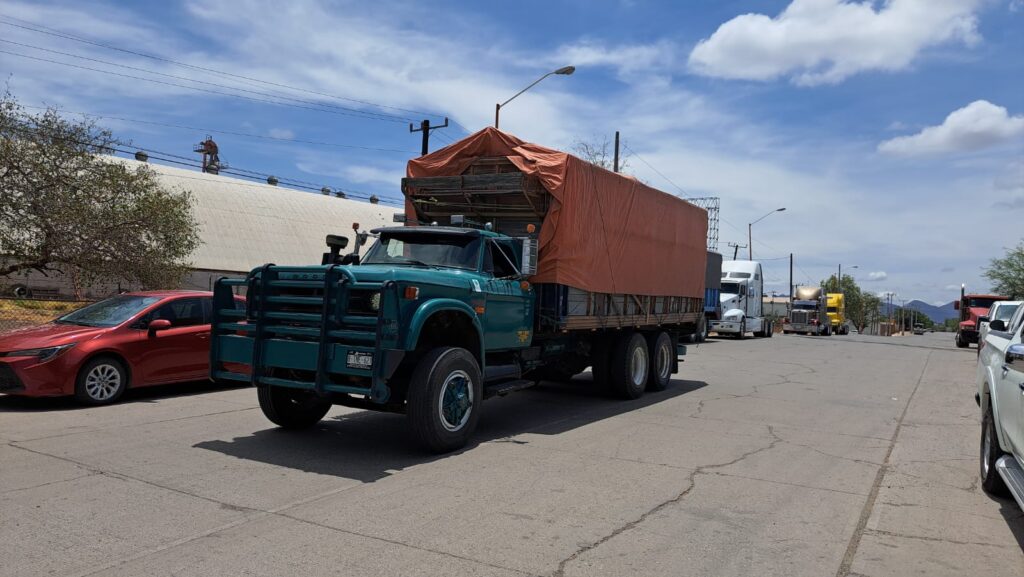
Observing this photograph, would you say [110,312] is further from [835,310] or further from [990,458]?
[835,310]

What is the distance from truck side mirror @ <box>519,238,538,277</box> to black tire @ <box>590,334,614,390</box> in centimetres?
316

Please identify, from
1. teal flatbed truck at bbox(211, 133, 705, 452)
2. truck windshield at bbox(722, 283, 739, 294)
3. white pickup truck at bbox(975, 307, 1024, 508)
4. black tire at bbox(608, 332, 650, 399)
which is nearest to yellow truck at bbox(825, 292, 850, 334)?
truck windshield at bbox(722, 283, 739, 294)

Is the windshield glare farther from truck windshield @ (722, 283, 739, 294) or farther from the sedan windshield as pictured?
the sedan windshield

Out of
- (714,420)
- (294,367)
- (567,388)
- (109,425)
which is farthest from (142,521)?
(567,388)

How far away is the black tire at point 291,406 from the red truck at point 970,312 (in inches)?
1299

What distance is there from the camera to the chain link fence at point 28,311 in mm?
16828

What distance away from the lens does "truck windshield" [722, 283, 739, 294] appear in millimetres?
32625

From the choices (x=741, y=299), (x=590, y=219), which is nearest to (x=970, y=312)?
(x=741, y=299)

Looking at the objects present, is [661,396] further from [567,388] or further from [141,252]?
[141,252]

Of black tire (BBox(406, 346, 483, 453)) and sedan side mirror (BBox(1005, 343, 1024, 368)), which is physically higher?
sedan side mirror (BBox(1005, 343, 1024, 368))

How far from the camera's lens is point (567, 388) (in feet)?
40.9

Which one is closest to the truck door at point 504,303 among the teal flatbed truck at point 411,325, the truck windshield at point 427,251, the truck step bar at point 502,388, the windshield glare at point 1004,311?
the teal flatbed truck at point 411,325

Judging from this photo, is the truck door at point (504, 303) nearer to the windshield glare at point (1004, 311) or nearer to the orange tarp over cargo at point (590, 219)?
the orange tarp over cargo at point (590, 219)

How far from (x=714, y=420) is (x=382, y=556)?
6.35 metres
